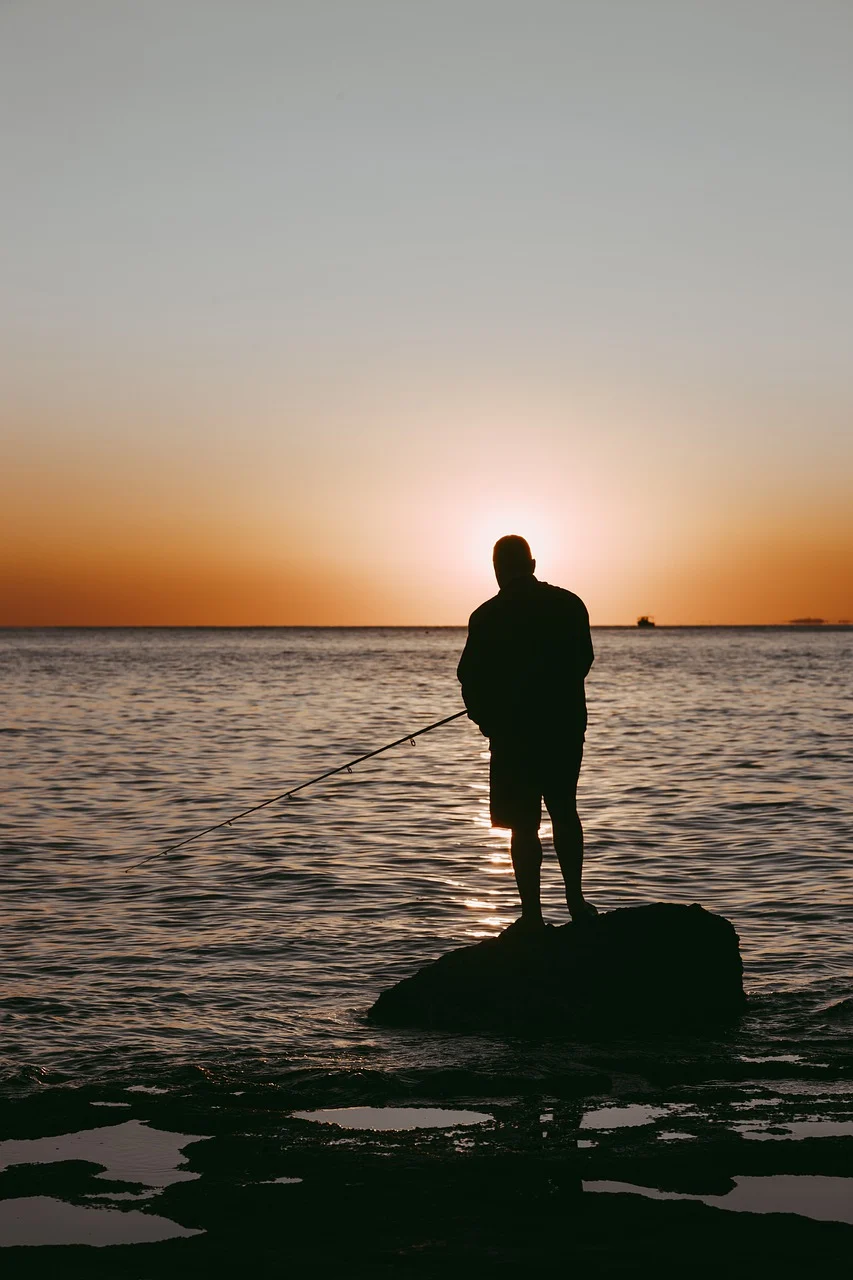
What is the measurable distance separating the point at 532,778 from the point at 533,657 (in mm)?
657

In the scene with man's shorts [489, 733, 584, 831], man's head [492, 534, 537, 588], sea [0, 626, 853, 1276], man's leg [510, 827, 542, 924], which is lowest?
sea [0, 626, 853, 1276]

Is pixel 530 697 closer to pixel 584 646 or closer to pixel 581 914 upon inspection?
pixel 584 646

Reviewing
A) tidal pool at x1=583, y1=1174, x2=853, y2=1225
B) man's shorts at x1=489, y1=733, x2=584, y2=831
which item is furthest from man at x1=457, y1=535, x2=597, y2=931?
tidal pool at x1=583, y1=1174, x2=853, y2=1225

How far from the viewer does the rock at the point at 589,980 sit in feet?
22.9

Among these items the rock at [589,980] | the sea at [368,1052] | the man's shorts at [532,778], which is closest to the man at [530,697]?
the man's shorts at [532,778]

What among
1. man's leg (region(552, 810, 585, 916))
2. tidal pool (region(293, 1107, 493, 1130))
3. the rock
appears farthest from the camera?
man's leg (region(552, 810, 585, 916))

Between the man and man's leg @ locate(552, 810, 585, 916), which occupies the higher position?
the man

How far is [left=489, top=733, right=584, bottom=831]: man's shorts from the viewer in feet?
23.9

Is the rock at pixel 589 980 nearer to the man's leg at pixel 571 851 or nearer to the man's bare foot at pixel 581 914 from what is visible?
the man's bare foot at pixel 581 914

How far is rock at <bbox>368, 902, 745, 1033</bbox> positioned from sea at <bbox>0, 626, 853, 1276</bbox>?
208 mm

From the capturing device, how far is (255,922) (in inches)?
403

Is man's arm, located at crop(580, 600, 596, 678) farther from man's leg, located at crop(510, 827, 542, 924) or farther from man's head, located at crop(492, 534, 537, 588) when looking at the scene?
man's leg, located at crop(510, 827, 542, 924)

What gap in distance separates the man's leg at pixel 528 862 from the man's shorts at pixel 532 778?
0.21ft

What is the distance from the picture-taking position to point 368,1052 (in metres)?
6.65
